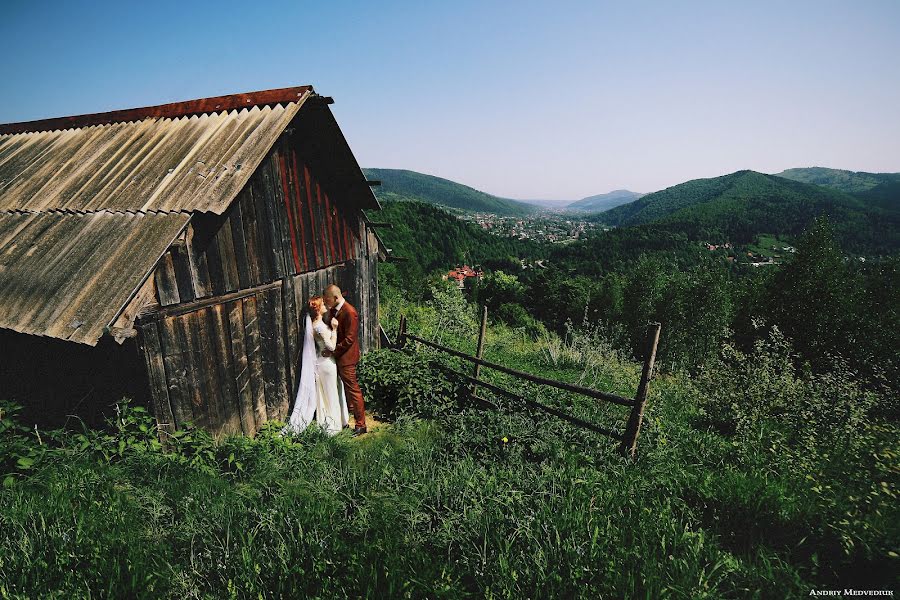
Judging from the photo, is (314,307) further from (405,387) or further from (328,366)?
(405,387)

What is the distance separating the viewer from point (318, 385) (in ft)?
20.9

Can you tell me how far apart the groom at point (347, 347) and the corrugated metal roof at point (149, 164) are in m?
2.12

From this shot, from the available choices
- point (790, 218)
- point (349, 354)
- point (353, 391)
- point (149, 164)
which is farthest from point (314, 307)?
point (790, 218)

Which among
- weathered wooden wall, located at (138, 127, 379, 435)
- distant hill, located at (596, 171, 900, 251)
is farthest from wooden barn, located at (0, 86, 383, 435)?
distant hill, located at (596, 171, 900, 251)

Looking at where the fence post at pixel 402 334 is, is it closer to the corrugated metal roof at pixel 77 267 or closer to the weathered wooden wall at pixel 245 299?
the weathered wooden wall at pixel 245 299

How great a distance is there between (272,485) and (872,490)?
582cm

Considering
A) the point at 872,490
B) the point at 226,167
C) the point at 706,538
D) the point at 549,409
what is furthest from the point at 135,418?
the point at 872,490

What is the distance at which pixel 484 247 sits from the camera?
10688 centimetres

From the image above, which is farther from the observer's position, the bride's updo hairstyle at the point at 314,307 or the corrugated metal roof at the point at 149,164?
the bride's updo hairstyle at the point at 314,307

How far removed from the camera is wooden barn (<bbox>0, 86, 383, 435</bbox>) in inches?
162

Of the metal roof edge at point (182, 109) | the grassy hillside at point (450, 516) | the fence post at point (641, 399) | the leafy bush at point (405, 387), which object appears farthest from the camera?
the leafy bush at point (405, 387)

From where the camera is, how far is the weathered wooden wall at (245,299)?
4.43 meters

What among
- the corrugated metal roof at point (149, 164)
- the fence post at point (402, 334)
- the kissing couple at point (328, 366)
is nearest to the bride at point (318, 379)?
the kissing couple at point (328, 366)

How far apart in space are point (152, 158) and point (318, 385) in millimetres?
4085
